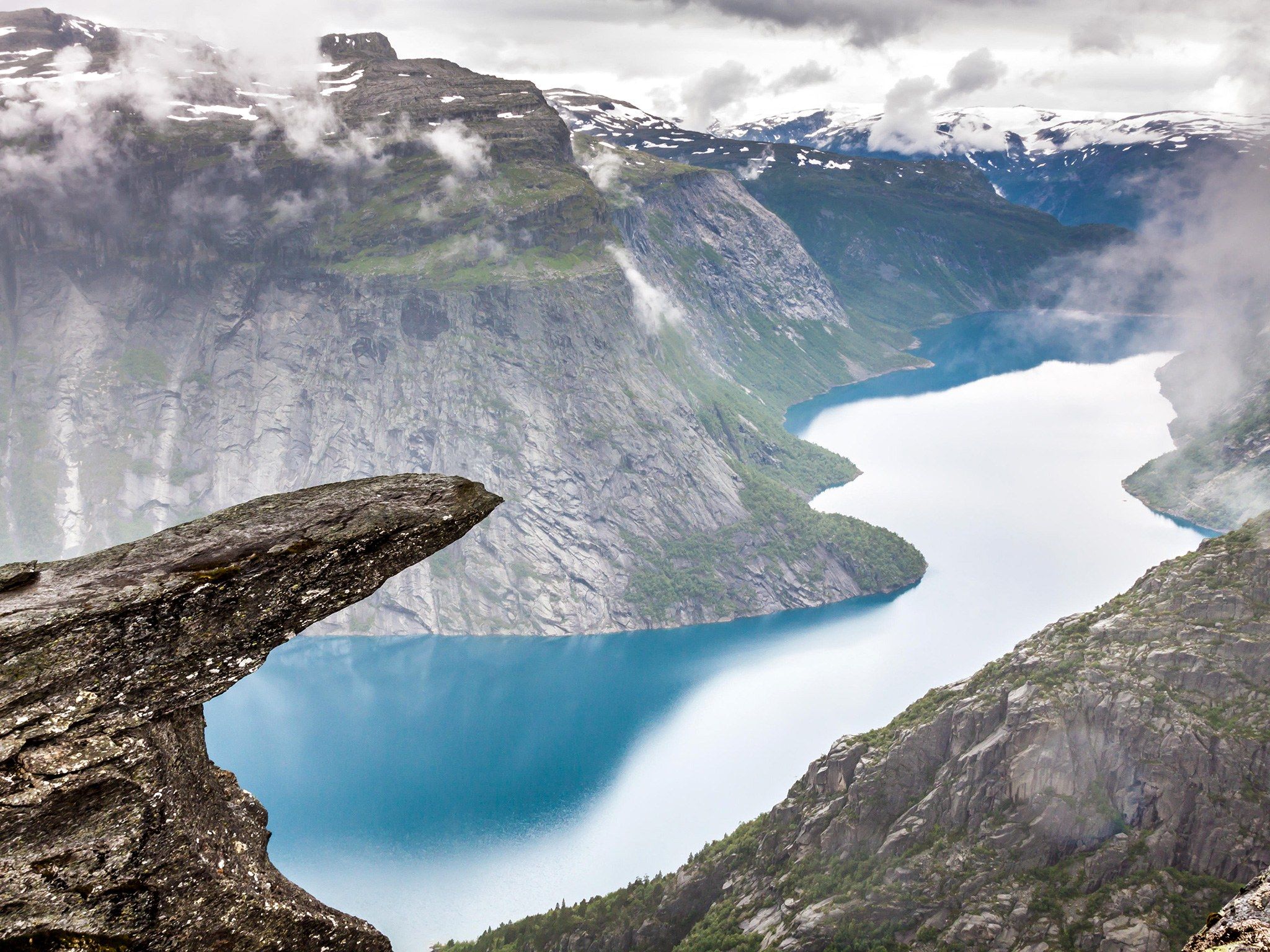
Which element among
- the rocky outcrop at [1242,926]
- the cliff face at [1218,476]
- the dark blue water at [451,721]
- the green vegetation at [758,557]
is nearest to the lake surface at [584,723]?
the dark blue water at [451,721]

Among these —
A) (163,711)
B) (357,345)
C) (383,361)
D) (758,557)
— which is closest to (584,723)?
(758,557)

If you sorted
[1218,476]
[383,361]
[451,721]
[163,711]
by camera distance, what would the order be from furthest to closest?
[1218,476] < [383,361] < [451,721] < [163,711]

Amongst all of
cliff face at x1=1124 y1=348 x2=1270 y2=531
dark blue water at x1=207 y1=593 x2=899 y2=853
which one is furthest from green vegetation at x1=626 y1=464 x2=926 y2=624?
cliff face at x1=1124 y1=348 x2=1270 y2=531

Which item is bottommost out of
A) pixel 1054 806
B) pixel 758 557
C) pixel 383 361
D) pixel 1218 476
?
pixel 1054 806

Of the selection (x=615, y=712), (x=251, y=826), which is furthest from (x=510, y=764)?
(x=251, y=826)

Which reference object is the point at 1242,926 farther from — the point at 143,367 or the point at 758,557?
the point at 143,367

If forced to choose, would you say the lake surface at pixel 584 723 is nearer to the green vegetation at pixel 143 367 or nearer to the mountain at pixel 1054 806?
the mountain at pixel 1054 806

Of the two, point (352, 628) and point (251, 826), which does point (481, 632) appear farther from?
point (251, 826)
